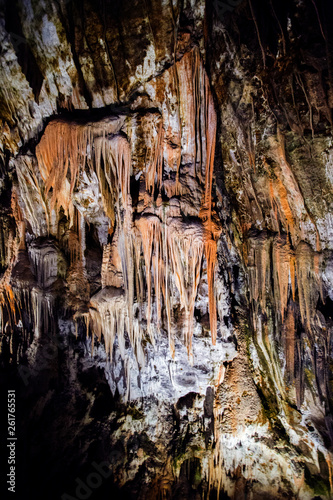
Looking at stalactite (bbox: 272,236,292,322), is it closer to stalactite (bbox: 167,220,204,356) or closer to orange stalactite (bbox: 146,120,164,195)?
stalactite (bbox: 167,220,204,356)

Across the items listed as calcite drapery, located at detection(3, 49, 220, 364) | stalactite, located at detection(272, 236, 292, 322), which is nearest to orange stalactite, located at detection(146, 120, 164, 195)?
calcite drapery, located at detection(3, 49, 220, 364)

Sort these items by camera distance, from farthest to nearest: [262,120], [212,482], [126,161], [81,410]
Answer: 1. [81,410]
2. [212,482]
3. [126,161]
4. [262,120]

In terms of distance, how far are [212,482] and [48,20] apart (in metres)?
7.29

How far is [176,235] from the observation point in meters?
4.03

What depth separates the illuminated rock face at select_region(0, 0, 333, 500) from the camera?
3.18 meters

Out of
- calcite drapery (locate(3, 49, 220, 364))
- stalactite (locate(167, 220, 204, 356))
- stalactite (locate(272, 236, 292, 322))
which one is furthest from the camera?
stalactite (locate(272, 236, 292, 322))

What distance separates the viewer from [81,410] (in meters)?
5.31

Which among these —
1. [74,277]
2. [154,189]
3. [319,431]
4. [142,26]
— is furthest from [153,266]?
[319,431]

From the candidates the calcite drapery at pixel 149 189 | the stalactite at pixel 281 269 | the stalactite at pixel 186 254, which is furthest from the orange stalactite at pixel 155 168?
the stalactite at pixel 281 269

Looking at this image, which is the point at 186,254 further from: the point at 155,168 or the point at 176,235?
the point at 155,168

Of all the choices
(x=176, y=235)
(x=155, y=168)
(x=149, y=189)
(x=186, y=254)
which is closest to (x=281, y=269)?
(x=186, y=254)

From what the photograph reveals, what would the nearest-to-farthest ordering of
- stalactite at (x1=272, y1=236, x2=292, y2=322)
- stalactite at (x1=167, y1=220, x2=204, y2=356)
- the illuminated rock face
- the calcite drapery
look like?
the illuminated rock face < the calcite drapery < stalactite at (x1=167, y1=220, x2=204, y2=356) < stalactite at (x1=272, y1=236, x2=292, y2=322)

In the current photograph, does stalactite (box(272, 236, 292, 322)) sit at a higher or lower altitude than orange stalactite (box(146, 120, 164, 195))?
lower

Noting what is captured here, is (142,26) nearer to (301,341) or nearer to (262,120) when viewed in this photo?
(262,120)
